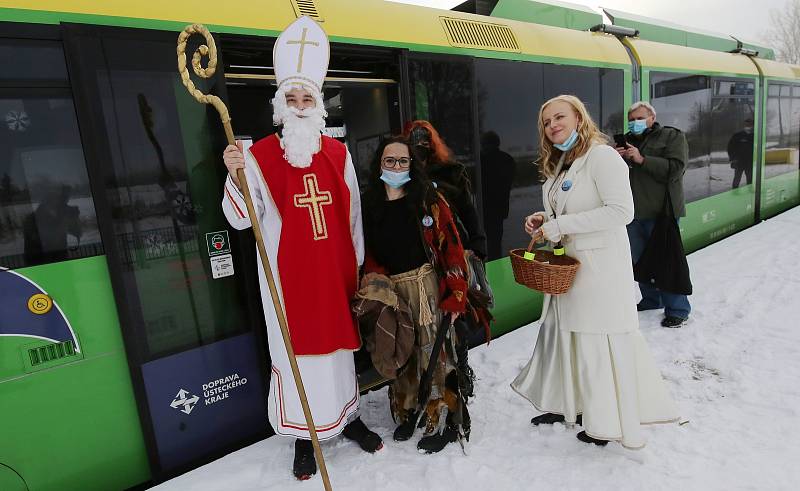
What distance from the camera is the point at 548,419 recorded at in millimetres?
2711

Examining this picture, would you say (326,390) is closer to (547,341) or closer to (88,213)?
(547,341)

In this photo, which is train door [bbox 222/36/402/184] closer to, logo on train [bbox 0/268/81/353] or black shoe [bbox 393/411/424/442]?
logo on train [bbox 0/268/81/353]

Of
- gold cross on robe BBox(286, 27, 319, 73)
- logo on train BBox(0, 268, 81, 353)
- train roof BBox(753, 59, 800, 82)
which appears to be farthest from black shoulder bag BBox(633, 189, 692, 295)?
train roof BBox(753, 59, 800, 82)

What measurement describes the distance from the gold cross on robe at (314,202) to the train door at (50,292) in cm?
91

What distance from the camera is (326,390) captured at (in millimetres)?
2393

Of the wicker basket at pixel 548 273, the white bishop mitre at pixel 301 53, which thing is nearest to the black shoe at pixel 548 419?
the wicker basket at pixel 548 273

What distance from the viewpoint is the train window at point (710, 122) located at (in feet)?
17.7

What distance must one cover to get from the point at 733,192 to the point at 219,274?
23.7 ft

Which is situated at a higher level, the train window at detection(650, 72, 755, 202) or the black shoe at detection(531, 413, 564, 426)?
the train window at detection(650, 72, 755, 202)

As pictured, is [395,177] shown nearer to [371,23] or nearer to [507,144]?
[371,23]

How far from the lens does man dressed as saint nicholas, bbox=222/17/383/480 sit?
223 cm

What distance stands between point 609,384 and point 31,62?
2948 mm

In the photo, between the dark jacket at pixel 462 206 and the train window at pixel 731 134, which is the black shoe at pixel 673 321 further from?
the train window at pixel 731 134

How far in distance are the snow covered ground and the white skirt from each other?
0.18 meters
